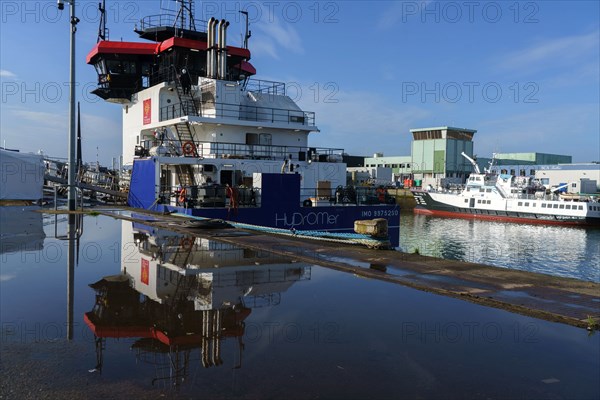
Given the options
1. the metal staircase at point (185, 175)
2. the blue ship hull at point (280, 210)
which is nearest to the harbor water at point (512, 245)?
the blue ship hull at point (280, 210)

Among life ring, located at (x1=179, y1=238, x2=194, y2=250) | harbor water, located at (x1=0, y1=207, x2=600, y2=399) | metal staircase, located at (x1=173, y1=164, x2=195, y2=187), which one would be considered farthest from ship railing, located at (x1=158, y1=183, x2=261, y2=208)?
harbor water, located at (x1=0, y1=207, x2=600, y2=399)

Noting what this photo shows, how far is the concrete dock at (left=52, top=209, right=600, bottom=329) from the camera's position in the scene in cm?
580

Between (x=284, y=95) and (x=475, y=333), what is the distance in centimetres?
1998

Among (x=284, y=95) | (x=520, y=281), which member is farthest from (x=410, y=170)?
(x=520, y=281)

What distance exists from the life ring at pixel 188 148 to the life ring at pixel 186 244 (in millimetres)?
8108

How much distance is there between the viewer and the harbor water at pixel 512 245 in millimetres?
25359

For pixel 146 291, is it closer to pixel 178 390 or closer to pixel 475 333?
pixel 178 390

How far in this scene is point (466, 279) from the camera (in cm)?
749

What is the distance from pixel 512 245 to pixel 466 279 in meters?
28.7

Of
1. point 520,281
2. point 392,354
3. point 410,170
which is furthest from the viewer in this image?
point 410,170

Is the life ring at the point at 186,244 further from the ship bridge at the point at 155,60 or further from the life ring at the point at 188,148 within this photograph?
the ship bridge at the point at 155,60

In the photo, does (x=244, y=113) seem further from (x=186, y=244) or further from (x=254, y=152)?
(x=186, y=244)

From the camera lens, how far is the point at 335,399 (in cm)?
346

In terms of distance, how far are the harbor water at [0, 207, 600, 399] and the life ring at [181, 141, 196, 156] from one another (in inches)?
435
